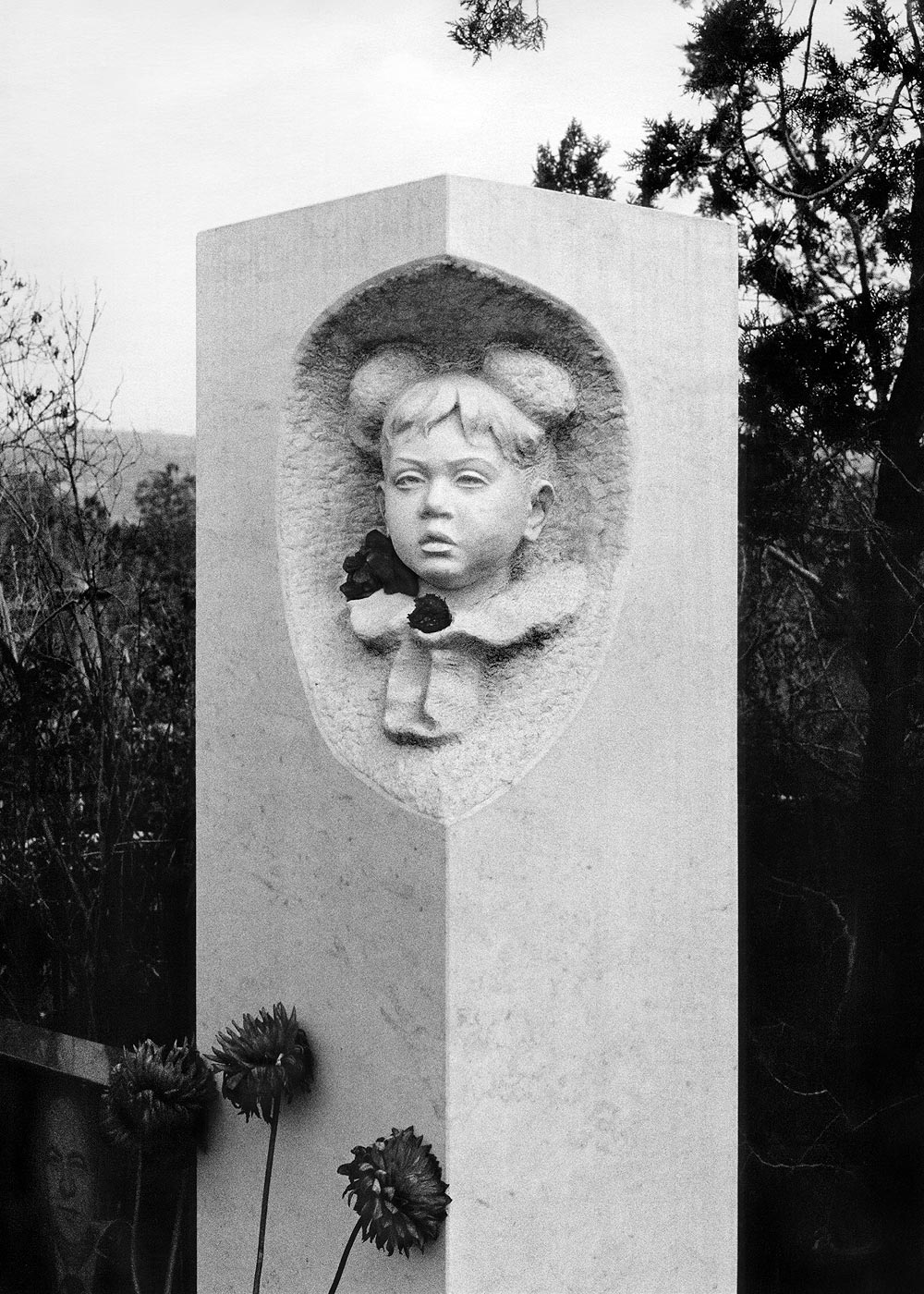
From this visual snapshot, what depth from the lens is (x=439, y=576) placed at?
7.28 ft

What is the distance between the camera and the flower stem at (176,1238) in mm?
2793

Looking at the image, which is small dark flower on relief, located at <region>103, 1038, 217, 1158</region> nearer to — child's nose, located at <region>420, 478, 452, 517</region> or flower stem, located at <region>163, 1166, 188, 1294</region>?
flower stem, located at <region>163, 1166, 188, 1294</region>

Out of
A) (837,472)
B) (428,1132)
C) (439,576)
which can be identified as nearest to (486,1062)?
(428,1132)

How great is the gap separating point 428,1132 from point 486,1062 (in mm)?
117

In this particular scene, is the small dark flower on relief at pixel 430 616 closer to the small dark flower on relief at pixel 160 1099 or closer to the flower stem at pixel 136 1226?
the small dark flower on relief at pixel 160 1099

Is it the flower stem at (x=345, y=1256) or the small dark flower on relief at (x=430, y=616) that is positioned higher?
the small dark flower on relief at (x=430, y=616)

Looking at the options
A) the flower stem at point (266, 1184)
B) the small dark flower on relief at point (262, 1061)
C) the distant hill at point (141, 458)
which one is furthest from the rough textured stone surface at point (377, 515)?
the distant hill at point (141, 458)

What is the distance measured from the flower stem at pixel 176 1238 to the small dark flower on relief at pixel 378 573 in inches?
48.2

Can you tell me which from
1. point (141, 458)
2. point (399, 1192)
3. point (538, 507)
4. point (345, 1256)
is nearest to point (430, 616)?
point (538, 507)

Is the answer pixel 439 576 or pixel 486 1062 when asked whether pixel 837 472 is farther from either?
pixel 486 1062

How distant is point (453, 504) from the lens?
2.19 meters

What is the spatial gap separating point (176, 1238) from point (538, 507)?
1.49 m

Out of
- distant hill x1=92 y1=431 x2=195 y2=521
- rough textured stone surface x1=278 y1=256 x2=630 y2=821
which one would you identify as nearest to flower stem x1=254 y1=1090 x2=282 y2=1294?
rough textured stone surface x1=278 y1=256 x2=630 y2=821

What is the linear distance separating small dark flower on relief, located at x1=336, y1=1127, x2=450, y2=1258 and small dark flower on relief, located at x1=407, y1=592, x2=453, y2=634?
676mm
